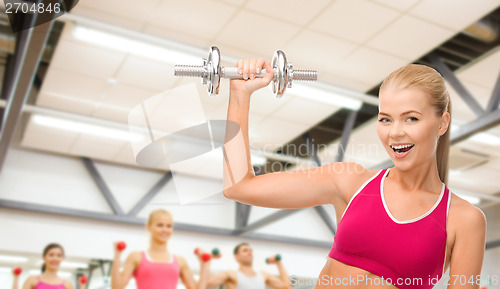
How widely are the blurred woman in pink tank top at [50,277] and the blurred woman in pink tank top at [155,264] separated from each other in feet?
4.27

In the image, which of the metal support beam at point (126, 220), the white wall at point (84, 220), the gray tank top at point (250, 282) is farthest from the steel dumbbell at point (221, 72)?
the metal support beam at point (126, 220)

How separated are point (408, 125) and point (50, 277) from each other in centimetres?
409

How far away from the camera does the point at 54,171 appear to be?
793 cm

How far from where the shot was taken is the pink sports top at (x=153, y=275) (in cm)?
334

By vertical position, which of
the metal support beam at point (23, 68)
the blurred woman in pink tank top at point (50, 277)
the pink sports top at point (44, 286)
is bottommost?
the pink sports top at point (44, 286)

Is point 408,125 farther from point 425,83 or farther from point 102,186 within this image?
point 102,186

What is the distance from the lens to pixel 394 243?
101cm

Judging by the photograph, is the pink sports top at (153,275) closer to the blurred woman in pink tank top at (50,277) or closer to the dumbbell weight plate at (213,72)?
the blurred woman in pink tank top at (50,277)

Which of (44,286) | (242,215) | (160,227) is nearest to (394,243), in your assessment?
(160,227)

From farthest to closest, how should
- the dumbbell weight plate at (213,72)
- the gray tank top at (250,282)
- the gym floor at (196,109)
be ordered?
the gray tank top at (250,282)
the gym floor at (196,109)
the dumbbell weight plate at (213,72)

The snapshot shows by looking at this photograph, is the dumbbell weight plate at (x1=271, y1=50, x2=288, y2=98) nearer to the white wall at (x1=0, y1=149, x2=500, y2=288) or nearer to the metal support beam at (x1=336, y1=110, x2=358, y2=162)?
the metal support beam at (x1=336, y1=110, x2=358, y2=162)

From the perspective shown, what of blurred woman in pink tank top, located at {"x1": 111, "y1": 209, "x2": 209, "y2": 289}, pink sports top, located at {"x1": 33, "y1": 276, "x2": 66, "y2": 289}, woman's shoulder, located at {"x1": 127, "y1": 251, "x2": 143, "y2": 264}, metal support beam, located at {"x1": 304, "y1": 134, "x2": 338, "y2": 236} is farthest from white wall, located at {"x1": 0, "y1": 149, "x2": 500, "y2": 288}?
woman's shoulder, located at {"x1": 127, "y1": 251, "x2": 143, "y2": 264}

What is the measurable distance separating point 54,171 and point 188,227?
88.9 inches

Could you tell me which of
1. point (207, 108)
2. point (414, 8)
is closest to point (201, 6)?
point (414, 8)
